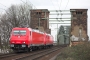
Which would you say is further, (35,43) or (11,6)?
(11,6)

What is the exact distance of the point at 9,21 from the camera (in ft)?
216

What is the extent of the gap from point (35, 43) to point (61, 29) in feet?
247

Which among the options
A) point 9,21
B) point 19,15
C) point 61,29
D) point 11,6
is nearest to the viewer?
point 9,21

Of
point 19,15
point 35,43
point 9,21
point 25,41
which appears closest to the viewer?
point 25,41

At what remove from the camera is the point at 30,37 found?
34.4 meters

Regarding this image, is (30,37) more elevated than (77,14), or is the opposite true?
(77,14)

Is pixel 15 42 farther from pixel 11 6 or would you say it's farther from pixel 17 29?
pixel 11 6

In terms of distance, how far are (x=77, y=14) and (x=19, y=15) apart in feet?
53.0

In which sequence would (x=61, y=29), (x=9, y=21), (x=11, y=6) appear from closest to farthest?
1. (x=9, y=21)
2. (x=11, y=6)
3. (x=61, y=29)

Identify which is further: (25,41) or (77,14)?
(77,14)

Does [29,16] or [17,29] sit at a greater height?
[29,16]

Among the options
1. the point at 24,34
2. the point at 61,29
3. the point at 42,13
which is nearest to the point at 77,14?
the point at 42,13

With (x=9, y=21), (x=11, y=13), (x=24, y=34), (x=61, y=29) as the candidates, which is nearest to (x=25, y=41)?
(x=24, y=34)

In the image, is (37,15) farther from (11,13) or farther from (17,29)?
(17,29)
